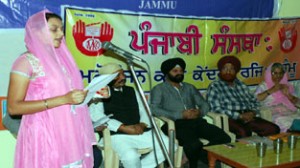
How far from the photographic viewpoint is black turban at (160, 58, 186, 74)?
3.98m

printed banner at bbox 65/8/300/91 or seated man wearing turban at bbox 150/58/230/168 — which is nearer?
printed banner at bbox 65/8/300/91

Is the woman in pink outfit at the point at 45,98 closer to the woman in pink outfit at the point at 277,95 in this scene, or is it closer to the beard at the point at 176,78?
Result: the beard at the point at 176,78

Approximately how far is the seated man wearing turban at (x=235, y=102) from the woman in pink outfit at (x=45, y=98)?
2.27m

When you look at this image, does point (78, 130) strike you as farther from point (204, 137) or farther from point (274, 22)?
point (274, 22)

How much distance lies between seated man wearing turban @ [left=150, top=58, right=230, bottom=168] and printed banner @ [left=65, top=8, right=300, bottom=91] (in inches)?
5.9

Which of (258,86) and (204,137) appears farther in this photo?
(258,86)

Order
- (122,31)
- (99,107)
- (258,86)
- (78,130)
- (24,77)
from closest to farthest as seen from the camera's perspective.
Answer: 1. (24,77)
2. (78,130)
3. (99,107)
4. (122,31)
5. (258,86)

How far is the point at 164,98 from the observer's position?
3.96 m

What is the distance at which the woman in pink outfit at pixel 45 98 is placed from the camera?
2061mm

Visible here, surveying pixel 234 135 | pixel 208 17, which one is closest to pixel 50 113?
pixel 234 135

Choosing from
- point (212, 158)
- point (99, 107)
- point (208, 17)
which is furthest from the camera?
point (208, 17)

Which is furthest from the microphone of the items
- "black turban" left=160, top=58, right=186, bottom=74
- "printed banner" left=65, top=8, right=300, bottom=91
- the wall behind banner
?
"black turban" left=160, top=58, right=186, bottom=74

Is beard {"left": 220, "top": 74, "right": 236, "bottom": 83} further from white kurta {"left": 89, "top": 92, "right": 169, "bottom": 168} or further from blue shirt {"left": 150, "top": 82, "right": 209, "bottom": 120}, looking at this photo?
white kurta {"left": 89, "top": 92, "right": 169, "bottom": 168}

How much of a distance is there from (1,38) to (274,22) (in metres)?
3.15
